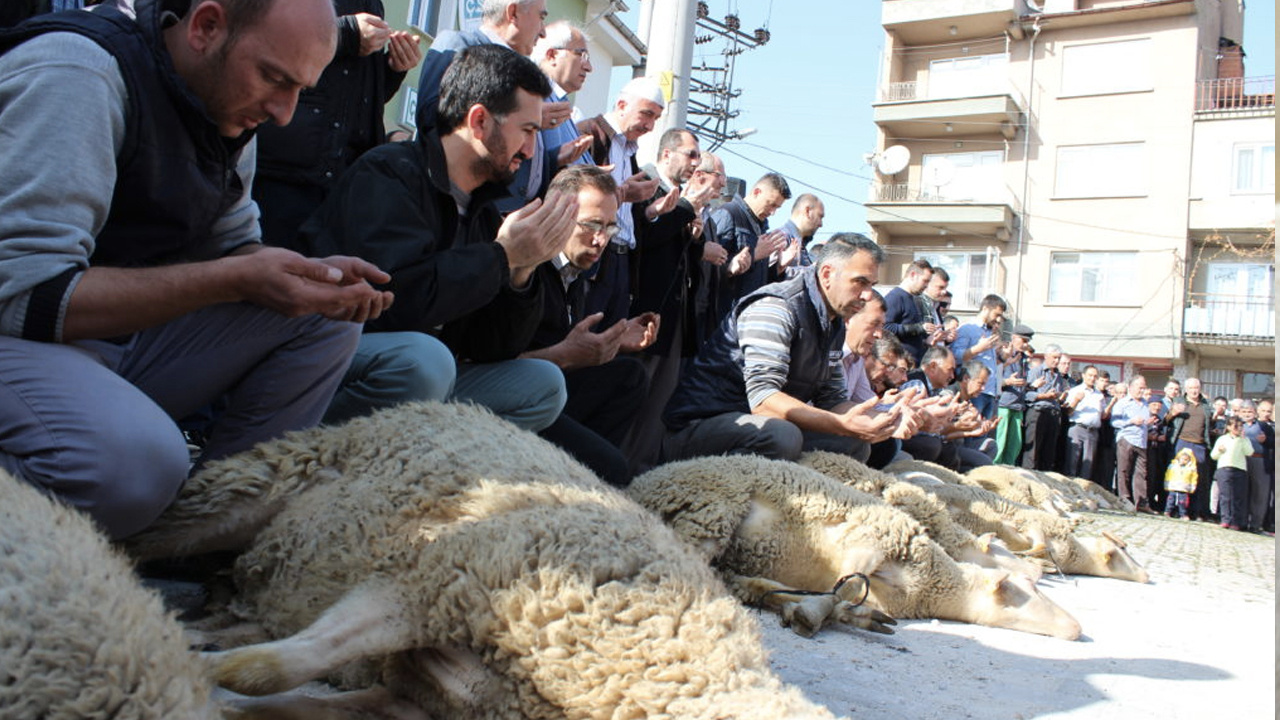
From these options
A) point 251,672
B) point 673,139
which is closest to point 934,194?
point 673,139

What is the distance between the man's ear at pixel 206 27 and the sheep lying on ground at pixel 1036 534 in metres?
4.72

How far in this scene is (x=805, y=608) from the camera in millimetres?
3480

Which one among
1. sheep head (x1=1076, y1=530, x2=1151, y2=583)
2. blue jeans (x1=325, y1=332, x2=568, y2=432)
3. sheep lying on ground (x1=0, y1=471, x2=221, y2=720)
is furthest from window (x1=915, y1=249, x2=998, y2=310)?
sheep lying on ground (x1=0, y1=471, x2=221, y2=720)

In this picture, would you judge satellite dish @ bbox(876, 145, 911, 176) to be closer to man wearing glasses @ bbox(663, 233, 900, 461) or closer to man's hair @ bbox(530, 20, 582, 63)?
man wearing glasses @ bbox(663, 233, 900, 461)

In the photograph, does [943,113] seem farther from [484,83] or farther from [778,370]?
[484,83]

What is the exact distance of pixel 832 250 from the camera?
5551mm

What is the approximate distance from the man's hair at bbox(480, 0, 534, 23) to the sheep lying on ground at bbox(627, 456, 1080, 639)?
2.48 meters

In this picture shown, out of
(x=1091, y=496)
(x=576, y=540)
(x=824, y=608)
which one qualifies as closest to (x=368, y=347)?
(x=576, y=540)

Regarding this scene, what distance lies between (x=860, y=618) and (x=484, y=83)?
7.71ft

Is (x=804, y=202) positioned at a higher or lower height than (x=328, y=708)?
higher

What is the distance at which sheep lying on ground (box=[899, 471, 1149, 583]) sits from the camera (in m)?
5.96

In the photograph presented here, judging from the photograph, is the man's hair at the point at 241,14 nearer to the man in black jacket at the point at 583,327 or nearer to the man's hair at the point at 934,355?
the man in black jacket at the point at 583,327

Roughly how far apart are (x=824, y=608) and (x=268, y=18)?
2575 mm

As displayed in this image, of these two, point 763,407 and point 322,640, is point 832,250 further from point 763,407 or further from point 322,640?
point 322,640
